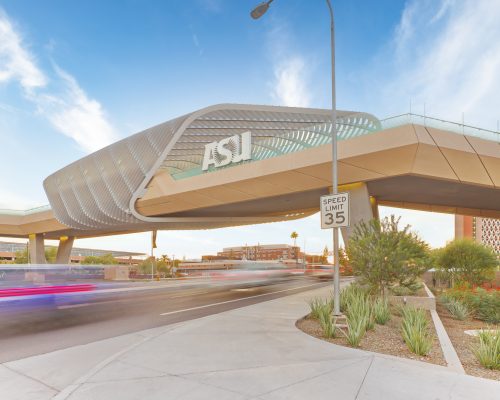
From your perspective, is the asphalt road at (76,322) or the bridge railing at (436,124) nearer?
the asphalt road at (76,322)

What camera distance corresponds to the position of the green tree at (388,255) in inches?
545

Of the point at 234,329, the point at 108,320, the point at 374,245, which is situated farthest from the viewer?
the point at 374,245

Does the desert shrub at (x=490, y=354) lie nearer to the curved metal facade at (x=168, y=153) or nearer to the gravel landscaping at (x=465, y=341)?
the gravel landscaping at (x=465, y=341)

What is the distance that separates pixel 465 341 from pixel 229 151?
86.1ft

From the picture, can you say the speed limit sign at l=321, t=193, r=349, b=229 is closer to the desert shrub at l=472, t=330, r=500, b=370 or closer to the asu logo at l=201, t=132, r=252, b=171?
the desert shrub at l=472, t=330, r=500, b=370

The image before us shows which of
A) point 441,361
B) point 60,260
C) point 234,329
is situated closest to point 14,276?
point 234,329

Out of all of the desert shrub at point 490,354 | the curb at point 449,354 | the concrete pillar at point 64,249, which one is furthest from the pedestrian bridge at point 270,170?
the concrete pillar at point 64,249

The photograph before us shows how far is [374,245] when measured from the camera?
46.9ft

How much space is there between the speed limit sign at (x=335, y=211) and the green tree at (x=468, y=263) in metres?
16.9

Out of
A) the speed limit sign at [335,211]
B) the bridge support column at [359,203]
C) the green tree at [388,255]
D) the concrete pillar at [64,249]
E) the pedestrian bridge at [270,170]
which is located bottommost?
the concrete pillar at [64,249]

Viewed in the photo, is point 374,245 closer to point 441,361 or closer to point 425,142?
point 441,361

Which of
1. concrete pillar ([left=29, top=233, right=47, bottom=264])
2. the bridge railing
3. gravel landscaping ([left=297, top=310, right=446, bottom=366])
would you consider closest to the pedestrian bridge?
the bridge railing

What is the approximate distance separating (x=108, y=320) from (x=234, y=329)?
4736mm

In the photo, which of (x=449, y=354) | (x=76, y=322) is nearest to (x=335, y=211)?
(x=449, y=354)
